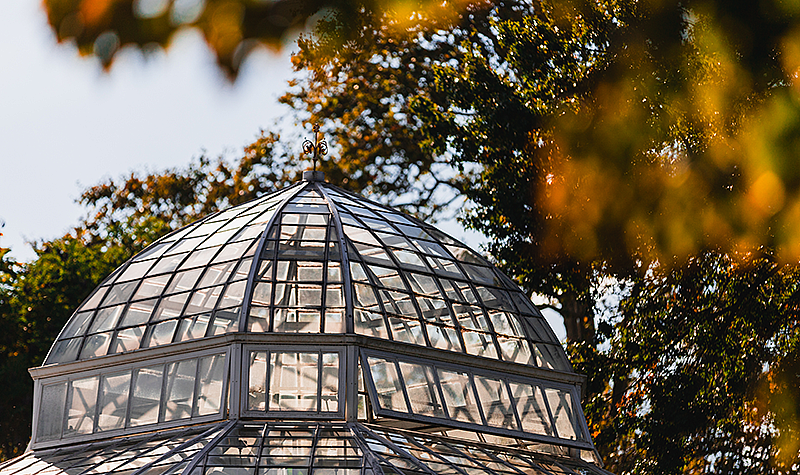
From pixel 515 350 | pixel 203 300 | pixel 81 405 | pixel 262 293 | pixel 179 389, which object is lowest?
pixel 179 389

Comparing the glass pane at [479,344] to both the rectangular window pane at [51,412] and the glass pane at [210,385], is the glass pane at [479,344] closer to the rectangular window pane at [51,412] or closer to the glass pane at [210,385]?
the glass pane at [210,385]

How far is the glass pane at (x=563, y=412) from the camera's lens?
1670 centimetres

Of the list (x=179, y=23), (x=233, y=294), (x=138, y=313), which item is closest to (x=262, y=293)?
(x=233, y=294)

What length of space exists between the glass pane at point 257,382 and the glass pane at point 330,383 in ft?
3.12

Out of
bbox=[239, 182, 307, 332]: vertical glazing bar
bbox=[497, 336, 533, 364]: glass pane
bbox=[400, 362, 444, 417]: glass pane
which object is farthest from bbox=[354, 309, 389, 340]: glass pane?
bbox=[497, 336, 533, 364]: glass pane

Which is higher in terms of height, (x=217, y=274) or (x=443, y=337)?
(x=217, y=274)

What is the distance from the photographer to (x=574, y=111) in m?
16.4

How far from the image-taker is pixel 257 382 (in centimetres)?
1452

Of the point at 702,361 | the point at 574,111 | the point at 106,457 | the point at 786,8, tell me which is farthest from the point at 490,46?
the point at 786,8

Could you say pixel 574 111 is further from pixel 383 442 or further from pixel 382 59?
pixel 382 59

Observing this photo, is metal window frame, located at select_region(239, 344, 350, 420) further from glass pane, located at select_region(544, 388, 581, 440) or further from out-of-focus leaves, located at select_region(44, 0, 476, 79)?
out-of-focus leaves, located at select_region(44, 0, 476, 79)

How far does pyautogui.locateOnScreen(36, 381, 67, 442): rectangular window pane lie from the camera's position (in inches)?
635

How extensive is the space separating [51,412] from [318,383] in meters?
5.44

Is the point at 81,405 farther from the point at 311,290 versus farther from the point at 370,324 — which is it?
the point at 370,324
